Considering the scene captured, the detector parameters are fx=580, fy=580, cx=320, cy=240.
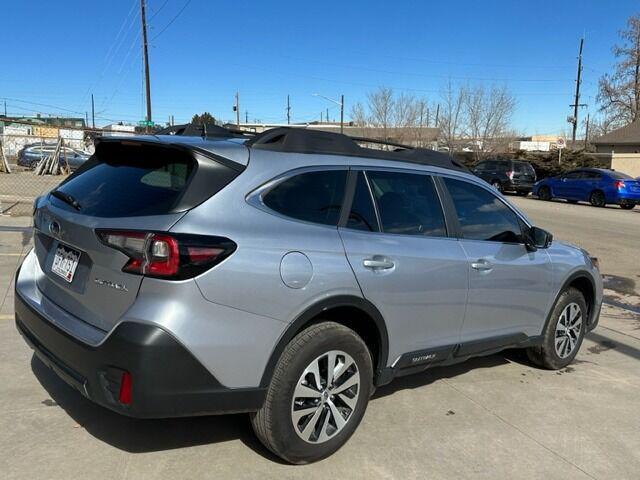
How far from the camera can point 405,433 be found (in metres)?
3.65

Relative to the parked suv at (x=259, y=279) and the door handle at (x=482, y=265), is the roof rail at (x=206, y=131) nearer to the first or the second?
the parked suv at (x=259, y=279)

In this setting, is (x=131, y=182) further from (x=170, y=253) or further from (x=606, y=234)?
(x=606, y=234)

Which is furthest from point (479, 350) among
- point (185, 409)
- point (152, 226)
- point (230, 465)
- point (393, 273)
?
point (152, 226)

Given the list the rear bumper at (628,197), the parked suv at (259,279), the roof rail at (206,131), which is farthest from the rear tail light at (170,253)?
the rear bumper at (628,197)

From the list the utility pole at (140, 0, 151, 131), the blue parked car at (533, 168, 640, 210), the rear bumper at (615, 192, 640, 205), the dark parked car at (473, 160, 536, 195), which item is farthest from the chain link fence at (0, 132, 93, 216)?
the rear bumper at (615, 192, 640, 205)

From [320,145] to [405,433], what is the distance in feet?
6.13

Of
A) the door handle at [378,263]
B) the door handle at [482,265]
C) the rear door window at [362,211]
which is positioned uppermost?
the rear door window at [362,211]

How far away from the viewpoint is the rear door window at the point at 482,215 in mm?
4117

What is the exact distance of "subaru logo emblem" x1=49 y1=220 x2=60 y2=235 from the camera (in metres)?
3.23

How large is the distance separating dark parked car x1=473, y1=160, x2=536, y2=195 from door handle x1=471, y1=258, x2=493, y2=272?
2502 cm

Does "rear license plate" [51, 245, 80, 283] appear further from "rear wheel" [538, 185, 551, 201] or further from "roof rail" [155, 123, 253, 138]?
"rear wheel" [538, 185, 551, 201]

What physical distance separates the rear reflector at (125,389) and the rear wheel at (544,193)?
2596cm

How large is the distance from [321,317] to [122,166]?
144 centimetres

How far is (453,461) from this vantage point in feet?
11.0
